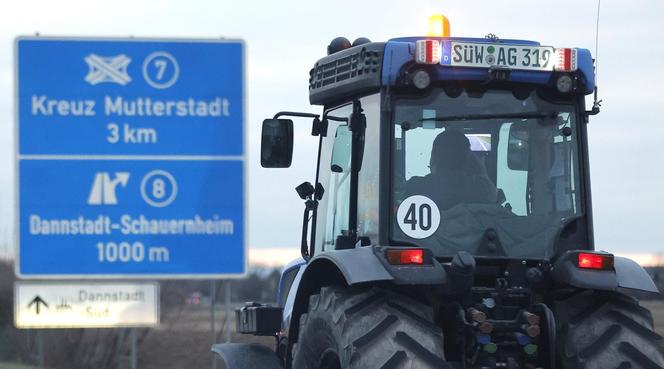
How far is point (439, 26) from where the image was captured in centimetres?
812

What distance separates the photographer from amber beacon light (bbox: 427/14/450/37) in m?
8.11

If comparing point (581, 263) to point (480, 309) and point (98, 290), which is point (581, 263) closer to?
point (480, 309)

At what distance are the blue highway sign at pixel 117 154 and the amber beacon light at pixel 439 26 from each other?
1267 millimetres

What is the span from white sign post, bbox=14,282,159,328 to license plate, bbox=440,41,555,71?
2090 mm

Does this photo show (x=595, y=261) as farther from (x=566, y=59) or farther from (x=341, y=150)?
(x=341, y=150)

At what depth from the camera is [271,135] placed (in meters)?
8.97

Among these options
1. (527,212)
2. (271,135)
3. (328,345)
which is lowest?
(328,345)

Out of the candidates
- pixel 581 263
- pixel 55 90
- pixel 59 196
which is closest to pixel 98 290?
pixel 59 196

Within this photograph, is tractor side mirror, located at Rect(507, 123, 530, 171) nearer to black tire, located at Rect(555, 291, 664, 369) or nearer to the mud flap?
black tire, located at Rect(555, 291, 664, 369)

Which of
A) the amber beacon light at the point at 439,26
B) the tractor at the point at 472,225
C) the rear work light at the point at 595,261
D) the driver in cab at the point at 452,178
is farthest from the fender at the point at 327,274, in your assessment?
the amber beacon light at the point at 439,26

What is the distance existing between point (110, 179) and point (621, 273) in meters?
2.91

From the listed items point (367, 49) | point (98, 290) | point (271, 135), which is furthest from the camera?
point (271, 135)

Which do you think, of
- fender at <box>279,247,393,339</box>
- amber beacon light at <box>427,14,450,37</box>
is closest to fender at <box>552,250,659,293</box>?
fender at <box>279,247,393,339</box>

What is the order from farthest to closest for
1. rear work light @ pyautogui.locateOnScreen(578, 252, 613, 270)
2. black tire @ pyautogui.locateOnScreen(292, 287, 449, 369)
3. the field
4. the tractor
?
the field
rear work light @ pyautogui.locateOnScreen(578, 252, 613, 270)
the tractor
black tire @ pyautogui.locateOnScreen(292, 287, 449, 369)
